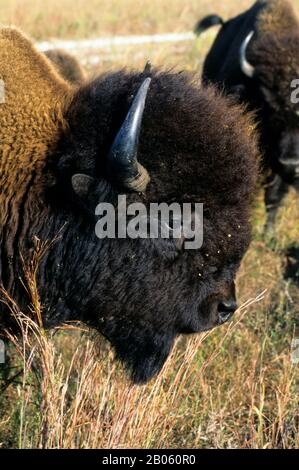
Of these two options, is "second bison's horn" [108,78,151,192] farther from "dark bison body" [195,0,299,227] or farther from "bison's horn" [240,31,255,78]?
"bison's horn" [240,31,255,78]

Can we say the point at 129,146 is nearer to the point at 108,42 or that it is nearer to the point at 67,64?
the point at 67,64

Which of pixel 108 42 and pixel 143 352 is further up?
pixel 108 42

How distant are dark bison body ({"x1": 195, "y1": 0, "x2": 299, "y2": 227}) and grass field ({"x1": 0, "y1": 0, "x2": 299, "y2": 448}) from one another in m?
1.28

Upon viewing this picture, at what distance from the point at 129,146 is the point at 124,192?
27cm

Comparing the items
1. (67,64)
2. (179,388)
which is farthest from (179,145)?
(67,64)

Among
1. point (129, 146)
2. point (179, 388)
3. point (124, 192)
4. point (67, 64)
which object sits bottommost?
point (179, 388)

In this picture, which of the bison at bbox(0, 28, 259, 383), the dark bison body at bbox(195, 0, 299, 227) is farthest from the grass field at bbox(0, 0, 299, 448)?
the dark bison body at bbox(195, 0, 299, 227)

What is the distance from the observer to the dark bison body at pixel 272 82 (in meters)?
7.50

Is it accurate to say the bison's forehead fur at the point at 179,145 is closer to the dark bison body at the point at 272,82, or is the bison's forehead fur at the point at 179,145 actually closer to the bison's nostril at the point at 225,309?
the bison's nostril at the point at 225,309

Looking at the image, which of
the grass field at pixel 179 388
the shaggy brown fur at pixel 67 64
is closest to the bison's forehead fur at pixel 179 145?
the grass field at pixel 179 388

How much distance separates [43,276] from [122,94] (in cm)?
92

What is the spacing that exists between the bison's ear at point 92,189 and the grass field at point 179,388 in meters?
0.59

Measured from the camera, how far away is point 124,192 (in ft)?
11.0
